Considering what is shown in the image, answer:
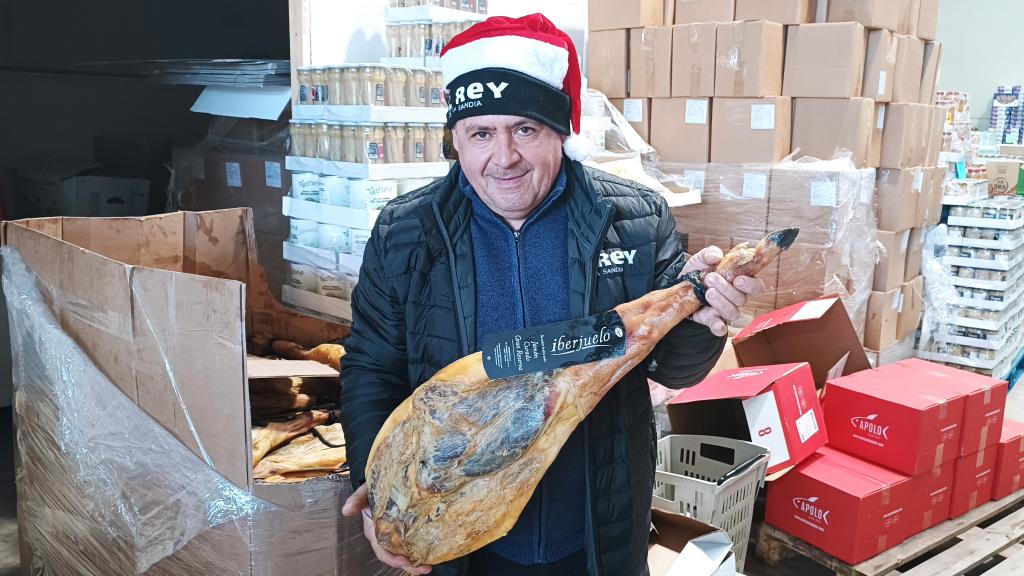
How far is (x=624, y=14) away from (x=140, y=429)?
3.43 meters

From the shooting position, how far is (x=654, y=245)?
138 cm

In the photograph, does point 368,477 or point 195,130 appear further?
point 195,130

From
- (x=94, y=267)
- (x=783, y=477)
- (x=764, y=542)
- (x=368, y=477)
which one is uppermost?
(x=94, y=267)

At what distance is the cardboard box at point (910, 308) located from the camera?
4273 mm

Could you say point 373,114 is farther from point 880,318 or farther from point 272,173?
point 880,318

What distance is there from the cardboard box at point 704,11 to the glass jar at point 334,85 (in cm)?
218

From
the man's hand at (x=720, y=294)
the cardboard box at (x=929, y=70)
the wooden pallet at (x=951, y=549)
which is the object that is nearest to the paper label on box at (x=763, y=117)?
the cardboard box at (x=929, y=70)

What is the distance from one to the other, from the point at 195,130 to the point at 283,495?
4200mm

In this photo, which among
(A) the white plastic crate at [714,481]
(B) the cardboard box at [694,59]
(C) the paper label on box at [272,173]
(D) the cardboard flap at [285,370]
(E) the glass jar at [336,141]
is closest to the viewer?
(D) the cardboard flap at [285,370]

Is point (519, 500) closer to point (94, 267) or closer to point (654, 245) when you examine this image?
point (654, 245)

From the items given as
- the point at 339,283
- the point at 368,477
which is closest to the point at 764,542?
the point at 339,283

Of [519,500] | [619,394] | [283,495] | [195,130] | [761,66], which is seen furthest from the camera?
[195,130]

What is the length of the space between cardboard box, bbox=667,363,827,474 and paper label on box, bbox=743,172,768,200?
3.87 feet

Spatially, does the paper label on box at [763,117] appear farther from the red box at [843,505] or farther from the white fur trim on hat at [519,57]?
the white fur trim on hat at [519,57]
